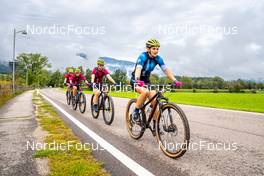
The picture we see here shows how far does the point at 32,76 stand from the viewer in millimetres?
99125

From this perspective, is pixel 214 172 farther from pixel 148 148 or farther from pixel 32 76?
pixel 32 76

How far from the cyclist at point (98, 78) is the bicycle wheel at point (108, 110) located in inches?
25.0

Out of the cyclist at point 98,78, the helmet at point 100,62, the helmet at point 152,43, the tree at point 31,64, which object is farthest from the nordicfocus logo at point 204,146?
the tree at point 31,64

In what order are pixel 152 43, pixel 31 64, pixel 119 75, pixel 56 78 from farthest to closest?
pixel 56 78 → pixel 119 75 → pixel 31 64 → pixel 152 43

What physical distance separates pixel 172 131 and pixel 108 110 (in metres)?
4.01

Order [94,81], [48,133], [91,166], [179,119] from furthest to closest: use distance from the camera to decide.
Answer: [94,81], [48,133], [179,119], [91,166]

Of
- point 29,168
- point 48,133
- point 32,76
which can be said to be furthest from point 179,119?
point 32,76

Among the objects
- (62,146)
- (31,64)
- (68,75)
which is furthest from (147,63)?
(31,64)

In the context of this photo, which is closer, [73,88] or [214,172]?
[214,172]

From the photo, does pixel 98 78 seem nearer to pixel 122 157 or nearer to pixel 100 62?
pixel 100 62

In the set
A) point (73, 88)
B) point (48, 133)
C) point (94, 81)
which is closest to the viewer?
point (48, 133)

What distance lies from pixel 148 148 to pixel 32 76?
102188 mm

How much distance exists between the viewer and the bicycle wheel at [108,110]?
25.7 ft

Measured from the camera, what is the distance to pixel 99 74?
9.18 metres
